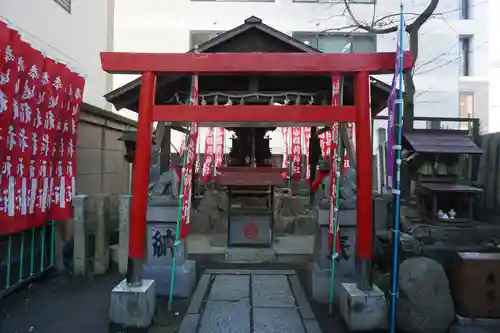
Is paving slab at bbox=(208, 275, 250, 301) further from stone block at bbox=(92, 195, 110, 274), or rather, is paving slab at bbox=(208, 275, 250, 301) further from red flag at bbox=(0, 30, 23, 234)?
red flag at bbox=(0, 30, 23, 234)

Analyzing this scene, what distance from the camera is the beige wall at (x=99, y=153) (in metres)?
11.2

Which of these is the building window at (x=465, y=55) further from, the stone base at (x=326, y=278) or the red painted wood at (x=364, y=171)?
the red painted wood at (x=364, y=171)

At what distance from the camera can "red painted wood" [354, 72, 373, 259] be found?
18.8 ft

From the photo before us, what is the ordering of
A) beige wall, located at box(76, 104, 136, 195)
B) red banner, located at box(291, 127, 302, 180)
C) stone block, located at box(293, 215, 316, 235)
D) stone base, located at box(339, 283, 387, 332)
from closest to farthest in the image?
stone base, located at box(339, 283, 387, 332), beige wall, located at box(76, 104, 136, 195), stone block, located at box(293, 215, 316, 235), red banner, located at box(291, 127, 302, 180)

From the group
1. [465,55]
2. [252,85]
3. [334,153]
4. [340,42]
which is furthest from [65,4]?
[465,55]

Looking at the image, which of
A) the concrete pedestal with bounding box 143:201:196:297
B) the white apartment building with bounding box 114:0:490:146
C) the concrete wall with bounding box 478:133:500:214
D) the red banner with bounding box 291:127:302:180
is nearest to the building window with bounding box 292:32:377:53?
the white apartment building with bounding box 114:0:490:146

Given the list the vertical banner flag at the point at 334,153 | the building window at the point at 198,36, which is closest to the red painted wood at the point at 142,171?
the vertical banner flag at the point at 334,153

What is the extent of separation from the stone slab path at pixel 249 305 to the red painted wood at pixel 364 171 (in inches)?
58.1

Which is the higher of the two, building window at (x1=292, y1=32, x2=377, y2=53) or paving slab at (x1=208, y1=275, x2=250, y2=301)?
building window at (x1=292, y1=32, x2=377, y2=53)

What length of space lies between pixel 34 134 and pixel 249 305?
16.2ft

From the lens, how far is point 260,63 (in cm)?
590

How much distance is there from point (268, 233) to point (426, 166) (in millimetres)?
5063

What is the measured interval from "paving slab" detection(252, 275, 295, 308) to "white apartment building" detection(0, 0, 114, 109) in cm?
644

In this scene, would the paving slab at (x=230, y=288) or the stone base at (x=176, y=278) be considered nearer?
the paving slab at (x=230, y=288)
